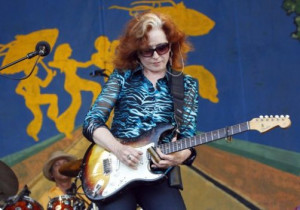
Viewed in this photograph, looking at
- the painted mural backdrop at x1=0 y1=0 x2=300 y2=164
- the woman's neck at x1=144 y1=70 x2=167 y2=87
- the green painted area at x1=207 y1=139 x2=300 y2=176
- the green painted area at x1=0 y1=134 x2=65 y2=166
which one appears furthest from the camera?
the green painted area at x1=0 y1=134 x2=65 y2=166

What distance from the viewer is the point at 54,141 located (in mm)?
5977

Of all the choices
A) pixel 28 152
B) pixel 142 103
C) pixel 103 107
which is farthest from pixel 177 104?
pixel 28 152

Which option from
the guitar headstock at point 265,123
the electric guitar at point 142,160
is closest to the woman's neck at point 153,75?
the electric guitar at point 142,160

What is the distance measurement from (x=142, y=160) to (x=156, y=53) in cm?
61

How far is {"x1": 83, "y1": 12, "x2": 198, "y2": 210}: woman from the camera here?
3.42 m

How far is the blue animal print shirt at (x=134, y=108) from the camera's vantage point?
139 inches

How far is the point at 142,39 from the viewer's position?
3.60 m

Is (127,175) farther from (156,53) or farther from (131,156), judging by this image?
(156,53)

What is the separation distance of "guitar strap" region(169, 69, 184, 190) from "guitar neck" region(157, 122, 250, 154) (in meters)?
0.11

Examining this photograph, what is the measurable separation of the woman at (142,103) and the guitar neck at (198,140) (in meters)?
0.05

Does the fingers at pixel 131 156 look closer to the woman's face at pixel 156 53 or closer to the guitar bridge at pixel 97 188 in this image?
the guitar bridge at pixel 97 188

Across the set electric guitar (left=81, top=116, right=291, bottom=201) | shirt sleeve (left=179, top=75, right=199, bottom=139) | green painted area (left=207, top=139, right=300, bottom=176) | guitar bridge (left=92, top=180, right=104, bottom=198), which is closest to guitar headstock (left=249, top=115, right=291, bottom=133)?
electric guitar (left=81, top=116, right=291, bottom=201)

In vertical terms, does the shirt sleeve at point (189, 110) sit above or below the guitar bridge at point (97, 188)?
above

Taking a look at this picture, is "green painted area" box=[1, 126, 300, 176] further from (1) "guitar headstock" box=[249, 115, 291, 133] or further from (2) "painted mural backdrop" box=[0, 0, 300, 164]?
(1) "guitar headstock" box=[249, 115, 291, 133]
